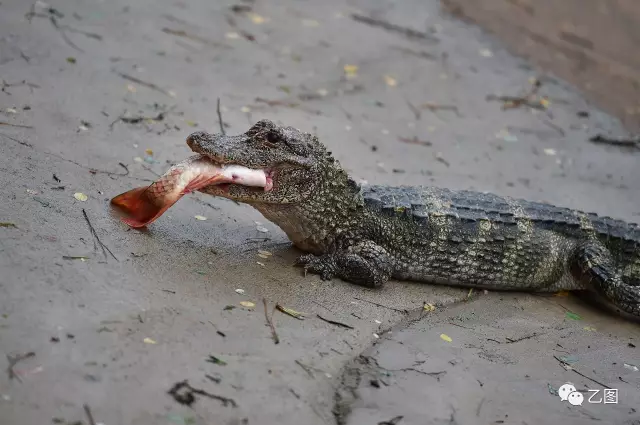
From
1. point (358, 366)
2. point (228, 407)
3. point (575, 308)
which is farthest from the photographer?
point (575, 308)

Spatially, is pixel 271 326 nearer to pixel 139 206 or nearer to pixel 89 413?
pixel 89 413

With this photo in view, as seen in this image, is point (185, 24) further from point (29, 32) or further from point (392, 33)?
point (392, 33)

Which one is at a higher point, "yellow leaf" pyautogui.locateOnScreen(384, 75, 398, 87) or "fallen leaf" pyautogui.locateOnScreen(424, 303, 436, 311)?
"yellow leaf" pyautogui.locateOnScreen(384, 75, 398, 87)

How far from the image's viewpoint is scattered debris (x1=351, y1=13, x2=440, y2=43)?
10.8 meters

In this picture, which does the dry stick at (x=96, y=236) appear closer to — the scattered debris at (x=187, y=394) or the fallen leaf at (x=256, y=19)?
the scattered debris at (x=187, y=394)

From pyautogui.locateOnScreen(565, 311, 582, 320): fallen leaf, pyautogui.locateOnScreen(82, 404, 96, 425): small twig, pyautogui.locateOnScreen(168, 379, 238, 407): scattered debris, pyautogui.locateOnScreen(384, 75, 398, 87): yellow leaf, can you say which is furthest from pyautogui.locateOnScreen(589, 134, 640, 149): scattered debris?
pyautogui.locateOnScreen(82, 404, 96, 425): small twig

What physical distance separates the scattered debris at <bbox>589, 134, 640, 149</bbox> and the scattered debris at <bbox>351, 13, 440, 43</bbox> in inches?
115

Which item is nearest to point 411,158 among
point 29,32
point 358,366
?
point 358,366

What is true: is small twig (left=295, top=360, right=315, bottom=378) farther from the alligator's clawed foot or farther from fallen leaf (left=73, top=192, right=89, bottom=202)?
fallen leaf (left=73, top=192, right=89, bottom=202)

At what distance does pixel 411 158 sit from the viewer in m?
7.77

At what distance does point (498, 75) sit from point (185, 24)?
14.5 ft

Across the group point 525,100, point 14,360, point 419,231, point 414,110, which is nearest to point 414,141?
point 414,110

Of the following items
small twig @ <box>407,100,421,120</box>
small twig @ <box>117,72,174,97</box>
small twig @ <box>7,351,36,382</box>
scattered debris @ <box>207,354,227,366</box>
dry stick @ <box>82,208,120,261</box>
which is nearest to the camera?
small twig @ <box>7,351,36,382</box>

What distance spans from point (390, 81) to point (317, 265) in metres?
4.66
